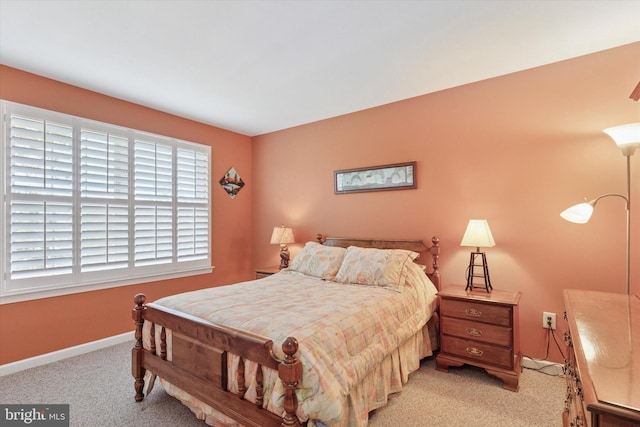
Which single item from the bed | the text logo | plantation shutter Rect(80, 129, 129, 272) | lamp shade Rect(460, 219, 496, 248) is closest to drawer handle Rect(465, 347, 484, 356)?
the bed

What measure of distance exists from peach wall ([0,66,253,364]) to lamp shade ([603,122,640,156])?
161 inches

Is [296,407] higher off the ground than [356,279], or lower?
lower

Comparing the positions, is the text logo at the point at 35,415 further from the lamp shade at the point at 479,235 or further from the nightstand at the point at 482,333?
the lamp shade at the point at 479,235

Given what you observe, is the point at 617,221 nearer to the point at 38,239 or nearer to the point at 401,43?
the point at 401,43

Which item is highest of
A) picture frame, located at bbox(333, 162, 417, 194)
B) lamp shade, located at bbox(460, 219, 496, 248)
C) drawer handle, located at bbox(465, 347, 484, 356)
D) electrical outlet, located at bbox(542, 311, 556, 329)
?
picture frame, located at bbox(333, 162, 417, 194)

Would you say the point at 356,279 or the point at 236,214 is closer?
the point at 356,279

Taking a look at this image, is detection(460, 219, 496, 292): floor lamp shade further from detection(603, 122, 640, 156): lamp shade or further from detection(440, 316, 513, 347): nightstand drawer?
detection(603, 122, 640, 156): lamp shade

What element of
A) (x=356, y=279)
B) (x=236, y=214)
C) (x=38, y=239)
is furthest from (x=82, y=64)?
(x=356, y=279)

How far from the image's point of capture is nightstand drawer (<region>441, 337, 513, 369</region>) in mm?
2344

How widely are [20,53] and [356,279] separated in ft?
10.8

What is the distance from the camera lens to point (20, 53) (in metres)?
2.44

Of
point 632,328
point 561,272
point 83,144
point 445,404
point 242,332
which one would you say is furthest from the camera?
point 83,144

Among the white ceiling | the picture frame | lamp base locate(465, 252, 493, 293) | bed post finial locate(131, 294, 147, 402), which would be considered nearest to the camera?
the white ceiling

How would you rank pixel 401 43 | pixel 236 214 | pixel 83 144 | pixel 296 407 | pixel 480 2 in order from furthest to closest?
pixel 236 214, pixel 83 144, pixel 401 43, pixel 480 2, pixel 296 407
